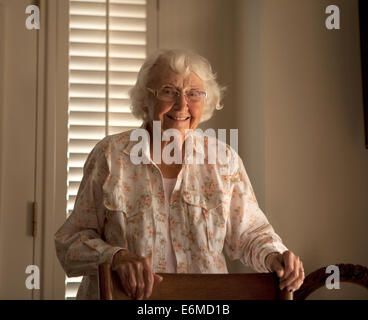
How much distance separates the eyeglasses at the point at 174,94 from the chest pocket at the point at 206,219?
0.28m

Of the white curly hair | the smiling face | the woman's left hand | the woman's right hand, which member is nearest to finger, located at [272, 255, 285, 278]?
the woman's left hand

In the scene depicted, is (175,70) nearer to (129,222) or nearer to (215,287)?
(129,222)

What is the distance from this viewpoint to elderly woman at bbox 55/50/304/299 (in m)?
1.43

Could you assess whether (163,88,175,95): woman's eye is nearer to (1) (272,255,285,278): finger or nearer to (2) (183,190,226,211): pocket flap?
(2) (183,190,226,211): pocket flap

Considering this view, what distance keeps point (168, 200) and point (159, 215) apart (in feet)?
0.21

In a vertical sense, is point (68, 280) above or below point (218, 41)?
below

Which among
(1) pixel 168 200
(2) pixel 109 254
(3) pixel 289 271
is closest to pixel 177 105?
(1) pixel 168 200

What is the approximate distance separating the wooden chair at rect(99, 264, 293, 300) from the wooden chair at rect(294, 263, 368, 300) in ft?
2.44

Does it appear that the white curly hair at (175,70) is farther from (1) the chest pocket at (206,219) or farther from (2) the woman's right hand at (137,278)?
(2) the woman's right hand at (137,278)

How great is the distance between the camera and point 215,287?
1062mm

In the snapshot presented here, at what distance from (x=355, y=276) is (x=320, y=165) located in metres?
0.43
